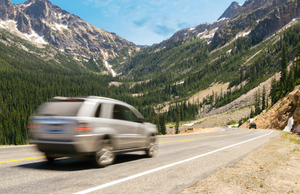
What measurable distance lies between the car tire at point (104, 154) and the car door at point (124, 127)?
0.43 meters

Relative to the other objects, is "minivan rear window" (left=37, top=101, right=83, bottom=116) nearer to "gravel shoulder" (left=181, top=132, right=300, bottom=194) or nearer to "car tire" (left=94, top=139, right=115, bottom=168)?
"car tire" (left=94, top=139, right=115, bottom=168)

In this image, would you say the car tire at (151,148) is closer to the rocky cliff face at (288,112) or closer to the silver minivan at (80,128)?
the silver minivan at (80,128)

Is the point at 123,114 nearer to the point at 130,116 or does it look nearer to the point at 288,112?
the point at 130,116

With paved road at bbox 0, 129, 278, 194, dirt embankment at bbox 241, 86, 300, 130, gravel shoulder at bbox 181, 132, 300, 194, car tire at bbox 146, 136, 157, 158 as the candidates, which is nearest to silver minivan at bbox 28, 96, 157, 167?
paved road at bbox 0, 129, 278, 194

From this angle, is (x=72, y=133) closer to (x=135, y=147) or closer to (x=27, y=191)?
(x=27, y=191)

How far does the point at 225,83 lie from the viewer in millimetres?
189250

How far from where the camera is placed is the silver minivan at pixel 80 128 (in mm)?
6141

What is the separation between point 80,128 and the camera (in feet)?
20.2

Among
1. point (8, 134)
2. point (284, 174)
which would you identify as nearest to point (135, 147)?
point (284, 174)

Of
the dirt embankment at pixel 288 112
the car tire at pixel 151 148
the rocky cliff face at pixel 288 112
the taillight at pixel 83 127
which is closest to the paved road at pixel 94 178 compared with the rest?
the taillight at pixel 83 127

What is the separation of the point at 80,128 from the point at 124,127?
6.34 ft

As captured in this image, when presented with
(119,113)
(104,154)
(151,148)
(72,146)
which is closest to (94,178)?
(72,146)

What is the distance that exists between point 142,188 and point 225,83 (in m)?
197

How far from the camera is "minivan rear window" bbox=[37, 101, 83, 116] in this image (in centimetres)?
643
